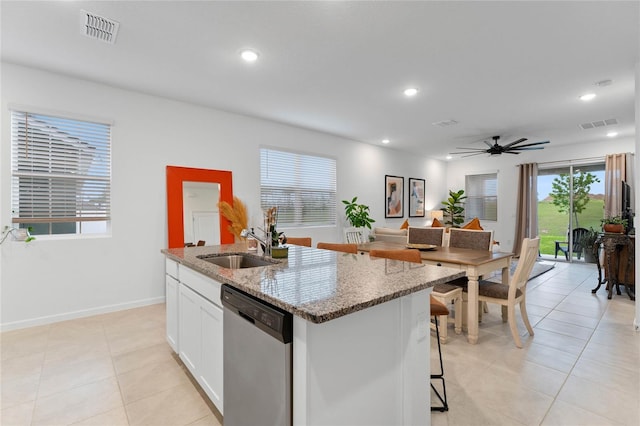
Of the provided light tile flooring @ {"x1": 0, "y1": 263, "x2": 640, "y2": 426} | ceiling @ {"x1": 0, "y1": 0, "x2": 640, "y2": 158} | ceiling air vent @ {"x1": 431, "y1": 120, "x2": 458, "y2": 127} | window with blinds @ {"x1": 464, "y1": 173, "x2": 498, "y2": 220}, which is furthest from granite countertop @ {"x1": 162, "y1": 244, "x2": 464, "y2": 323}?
window with blinds @ {"x1": 464, "y1": 173, "x2": 498, "y2": 220}

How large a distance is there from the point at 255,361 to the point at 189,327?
3.17 ft

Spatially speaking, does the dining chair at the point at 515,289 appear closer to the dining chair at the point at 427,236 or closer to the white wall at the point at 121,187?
the dining chair at the point at 427,236

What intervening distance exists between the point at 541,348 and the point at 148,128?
483 centimetres

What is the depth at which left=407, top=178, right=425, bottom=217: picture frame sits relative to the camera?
773cm

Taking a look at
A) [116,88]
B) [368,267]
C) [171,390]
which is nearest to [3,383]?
[171,390]

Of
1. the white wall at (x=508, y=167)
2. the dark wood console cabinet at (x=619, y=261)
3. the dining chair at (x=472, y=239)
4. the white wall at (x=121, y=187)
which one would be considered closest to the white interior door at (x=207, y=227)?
the white wall at (x=121, y=187)

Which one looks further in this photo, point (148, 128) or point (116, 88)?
point (148, 128)

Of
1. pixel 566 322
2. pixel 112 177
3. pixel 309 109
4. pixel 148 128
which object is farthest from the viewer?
pixel 309 109

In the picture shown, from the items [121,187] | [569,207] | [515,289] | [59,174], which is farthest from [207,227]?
[569,207]

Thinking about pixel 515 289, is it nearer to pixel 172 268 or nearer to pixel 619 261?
pixel 172 268

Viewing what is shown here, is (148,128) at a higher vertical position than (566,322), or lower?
higher

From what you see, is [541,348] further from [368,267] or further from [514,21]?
[514,21]

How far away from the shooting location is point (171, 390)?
2.03 meters

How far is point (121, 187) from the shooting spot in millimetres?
3641
